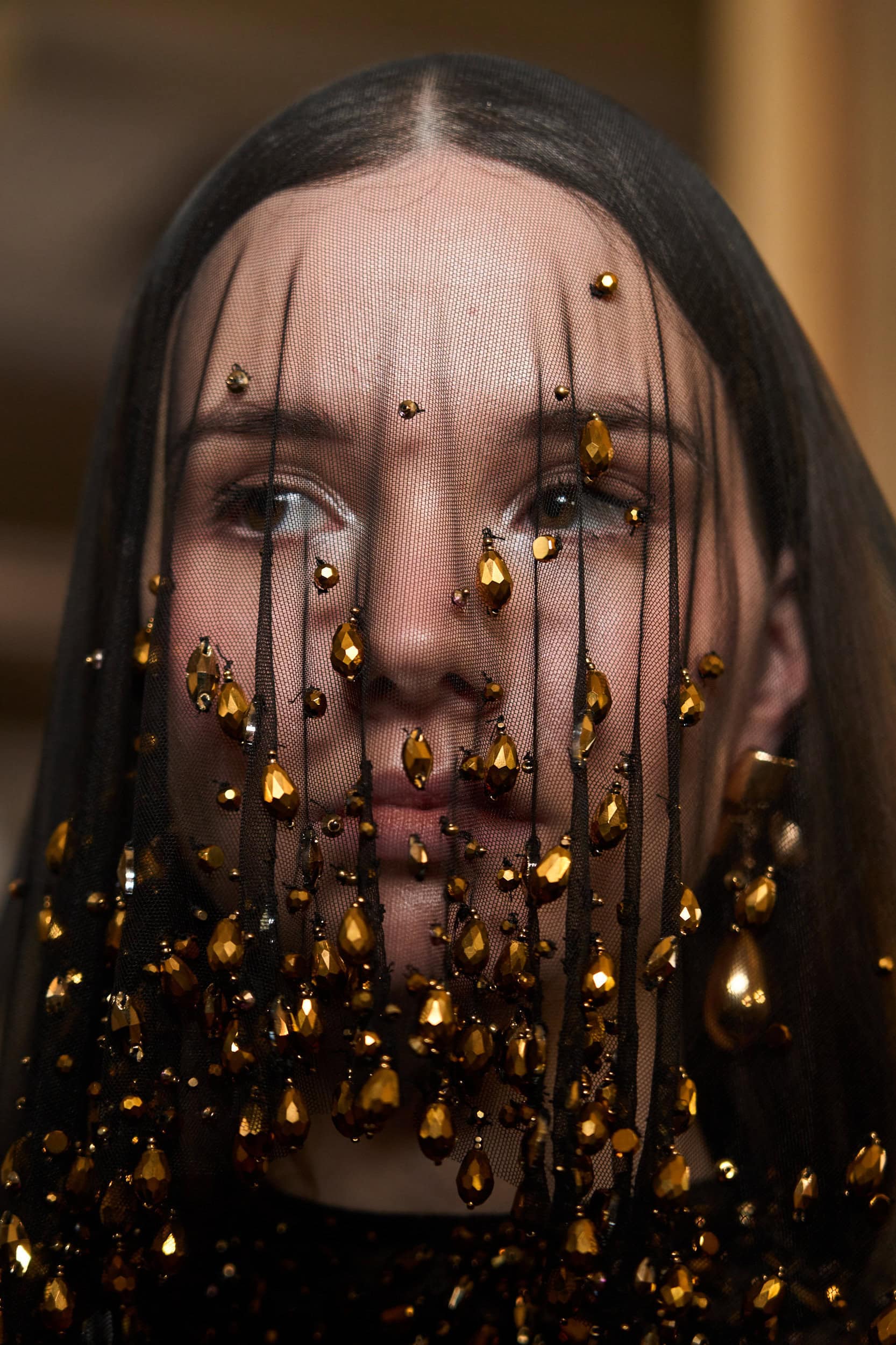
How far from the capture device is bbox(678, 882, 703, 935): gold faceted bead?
0.71 metres

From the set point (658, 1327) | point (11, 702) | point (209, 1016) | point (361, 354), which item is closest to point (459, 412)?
point (361, 354)

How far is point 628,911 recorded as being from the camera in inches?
27.2

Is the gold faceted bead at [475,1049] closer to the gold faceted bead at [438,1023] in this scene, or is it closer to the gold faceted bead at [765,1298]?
the gold faceted bead at [438,1023]

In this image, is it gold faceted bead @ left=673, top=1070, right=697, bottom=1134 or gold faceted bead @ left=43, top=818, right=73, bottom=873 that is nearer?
gold faceted bead @ left=673, top=1070, right=697, bottom=1134

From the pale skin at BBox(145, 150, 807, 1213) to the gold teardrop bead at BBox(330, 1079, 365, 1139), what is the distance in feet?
0.18

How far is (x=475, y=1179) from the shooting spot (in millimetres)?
677

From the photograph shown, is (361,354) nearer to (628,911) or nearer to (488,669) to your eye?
(488,669)

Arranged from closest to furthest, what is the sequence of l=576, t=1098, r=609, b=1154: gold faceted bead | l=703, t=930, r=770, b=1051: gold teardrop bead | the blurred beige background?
l=576, t=1098, r=609, b=1154: gold faceted bead, l=703, t=930, r=770, b=1051: gold teardrop bead, the blurred beige background

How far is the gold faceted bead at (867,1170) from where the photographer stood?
74cm

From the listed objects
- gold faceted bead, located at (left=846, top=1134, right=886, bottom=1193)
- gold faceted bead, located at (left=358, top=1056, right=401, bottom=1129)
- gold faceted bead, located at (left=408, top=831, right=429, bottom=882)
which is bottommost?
gold faceted bead, located at (left=846, top=1134, right=886, bottom=1193)

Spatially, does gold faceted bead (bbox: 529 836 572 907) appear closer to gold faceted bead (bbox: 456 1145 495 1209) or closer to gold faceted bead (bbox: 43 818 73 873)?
gold faceted bead (bbox: 456 1145 495 1209)

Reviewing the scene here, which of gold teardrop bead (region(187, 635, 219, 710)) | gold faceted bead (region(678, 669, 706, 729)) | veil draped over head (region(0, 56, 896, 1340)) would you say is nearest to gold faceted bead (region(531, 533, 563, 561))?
veil draped over head (region(0, 56, 896, 1340))

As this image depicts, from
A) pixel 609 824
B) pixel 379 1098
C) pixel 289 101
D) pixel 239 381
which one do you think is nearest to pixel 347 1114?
pixel 379 1098

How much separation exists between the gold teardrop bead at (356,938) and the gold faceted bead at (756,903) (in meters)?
0.25
